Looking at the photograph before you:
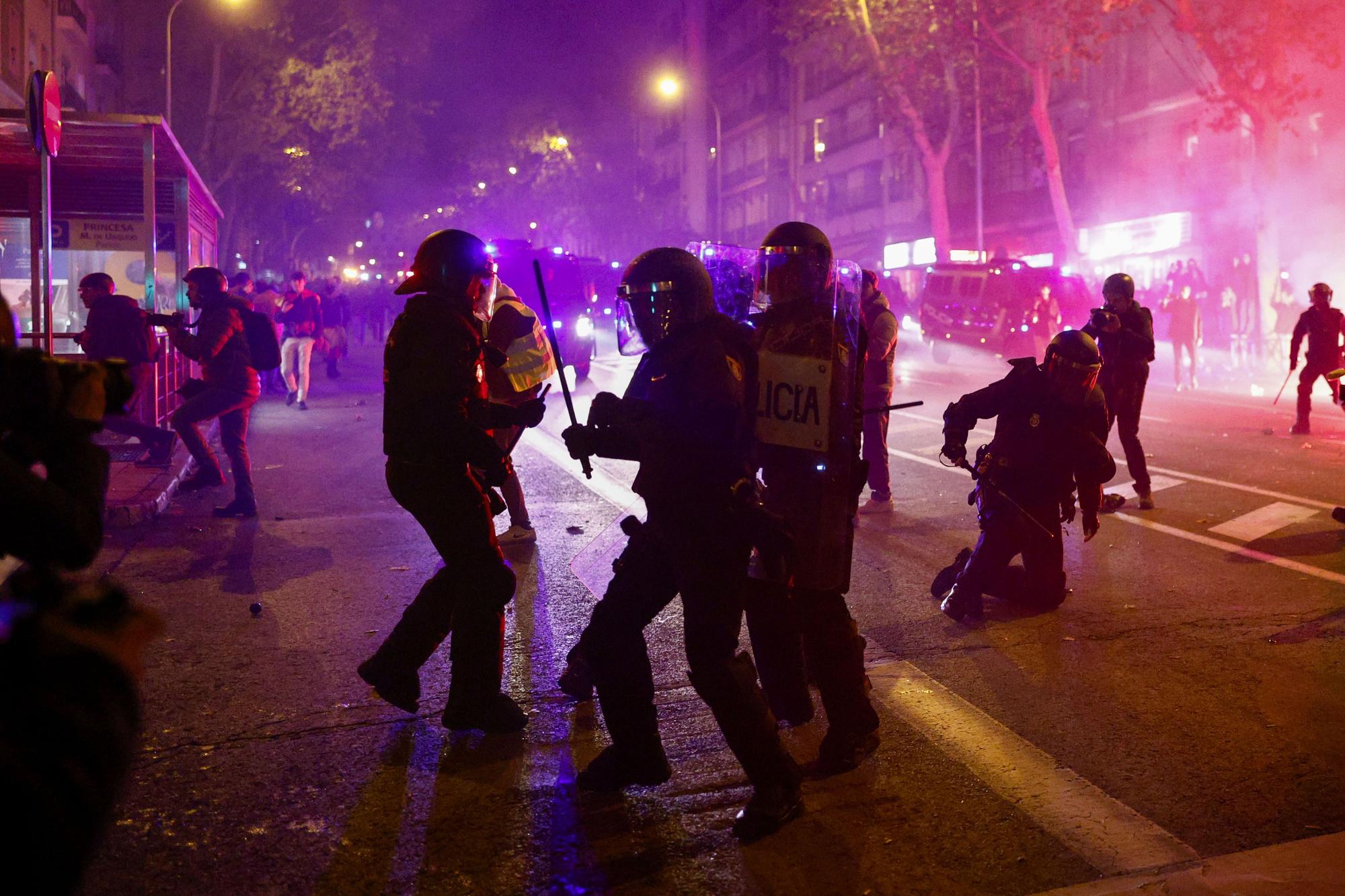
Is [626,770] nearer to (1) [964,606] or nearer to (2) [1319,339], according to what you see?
(1) [964,606]

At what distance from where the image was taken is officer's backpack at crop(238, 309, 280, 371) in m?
9.38

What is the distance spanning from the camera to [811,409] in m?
3.90

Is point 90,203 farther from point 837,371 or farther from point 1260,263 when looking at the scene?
point 1260,263

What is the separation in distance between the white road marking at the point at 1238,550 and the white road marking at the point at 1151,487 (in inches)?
27.1

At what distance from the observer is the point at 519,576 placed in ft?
23.3

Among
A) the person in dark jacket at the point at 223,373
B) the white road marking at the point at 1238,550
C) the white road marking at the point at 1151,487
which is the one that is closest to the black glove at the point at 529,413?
the white road marking at the point at 1238,550

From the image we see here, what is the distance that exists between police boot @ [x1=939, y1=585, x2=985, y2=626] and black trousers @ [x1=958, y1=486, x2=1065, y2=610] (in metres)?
0.02

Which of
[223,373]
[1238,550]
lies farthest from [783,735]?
[223,373]

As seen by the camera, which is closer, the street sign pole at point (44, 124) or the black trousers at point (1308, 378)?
the street sign pole at point (44, 124)

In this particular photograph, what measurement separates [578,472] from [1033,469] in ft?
20.3

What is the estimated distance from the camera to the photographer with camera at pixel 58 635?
4.99 feet

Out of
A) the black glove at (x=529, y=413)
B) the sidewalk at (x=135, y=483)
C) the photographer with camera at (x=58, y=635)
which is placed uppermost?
the black glove at (x=529, y=413)

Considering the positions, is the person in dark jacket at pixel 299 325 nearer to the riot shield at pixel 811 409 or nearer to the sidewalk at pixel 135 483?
the sidewalk at pixel 135 483

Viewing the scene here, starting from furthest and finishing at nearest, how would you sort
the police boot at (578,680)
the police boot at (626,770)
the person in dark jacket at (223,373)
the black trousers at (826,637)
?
the person in dark jacket at (223,373) < the police boot at (578,680) < the black trousers at (826,637) < the police boot at (626,770)
